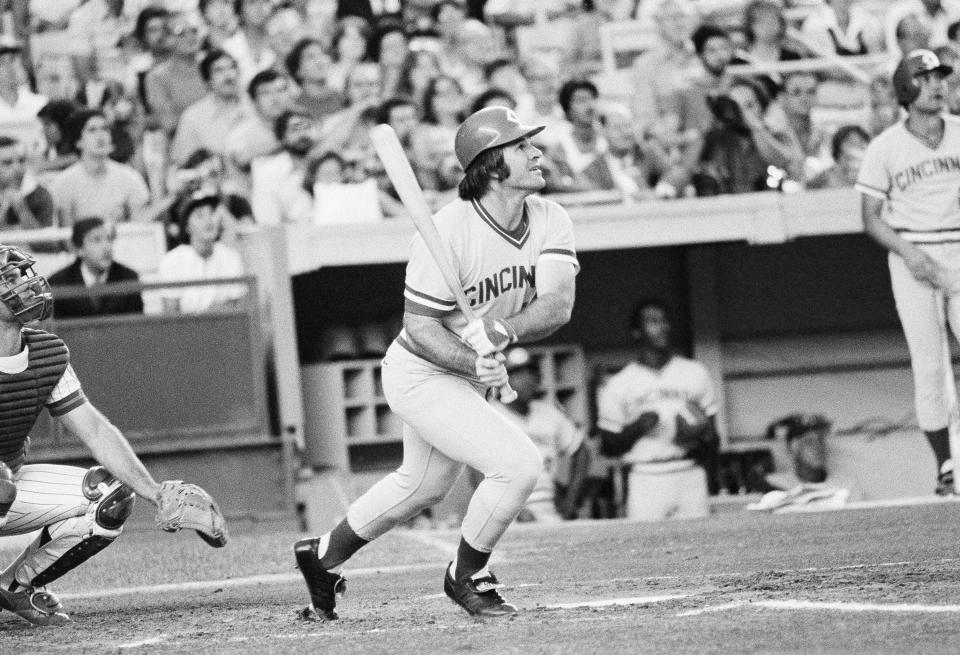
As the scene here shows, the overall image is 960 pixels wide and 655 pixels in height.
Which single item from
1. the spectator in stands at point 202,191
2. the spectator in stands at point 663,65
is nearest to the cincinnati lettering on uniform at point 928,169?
the spectator in stands at point 663,65

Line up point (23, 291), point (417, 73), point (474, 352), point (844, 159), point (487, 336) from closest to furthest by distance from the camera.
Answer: point (487, 336) → point (474, 352) → point (23, 291) → point (844, 159) → point (417, 73)

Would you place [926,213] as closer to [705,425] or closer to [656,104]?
[705,425]

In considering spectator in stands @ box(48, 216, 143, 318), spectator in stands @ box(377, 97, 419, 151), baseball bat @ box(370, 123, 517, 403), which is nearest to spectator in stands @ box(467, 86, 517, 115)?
spectator in stands @ box(377, 97, 419, 151)

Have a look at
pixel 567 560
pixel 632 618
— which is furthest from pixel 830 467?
pixel 632 618

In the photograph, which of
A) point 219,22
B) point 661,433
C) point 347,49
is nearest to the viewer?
point 661,433

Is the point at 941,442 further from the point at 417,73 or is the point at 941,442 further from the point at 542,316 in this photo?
the point at 417,73

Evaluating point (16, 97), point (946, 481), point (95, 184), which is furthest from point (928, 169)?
point (16, 97)

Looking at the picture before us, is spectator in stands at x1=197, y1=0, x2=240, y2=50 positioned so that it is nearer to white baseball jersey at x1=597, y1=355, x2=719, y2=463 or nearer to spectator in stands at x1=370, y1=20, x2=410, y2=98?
spectator in stands at x1=370, y1=20, x2=410, y2=98

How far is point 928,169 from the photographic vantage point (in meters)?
8.22

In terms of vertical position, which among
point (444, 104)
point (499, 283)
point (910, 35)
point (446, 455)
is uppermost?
point (910, 35)

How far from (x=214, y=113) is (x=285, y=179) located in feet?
2.90

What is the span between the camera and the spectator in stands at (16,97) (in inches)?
436

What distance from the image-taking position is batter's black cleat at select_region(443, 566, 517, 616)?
17.0 ft

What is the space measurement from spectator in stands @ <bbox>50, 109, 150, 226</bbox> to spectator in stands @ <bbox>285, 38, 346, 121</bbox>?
→ 58.6 inches
